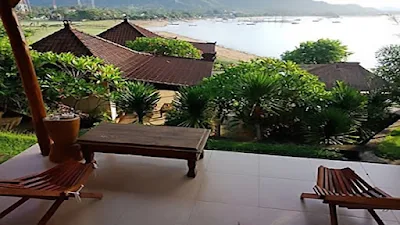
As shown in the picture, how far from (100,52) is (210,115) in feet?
10.7

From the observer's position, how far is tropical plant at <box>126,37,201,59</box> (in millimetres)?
10930

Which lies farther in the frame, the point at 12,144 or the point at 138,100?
the point at 138,100

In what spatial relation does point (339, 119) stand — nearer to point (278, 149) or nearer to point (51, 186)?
A: point (278, 149)

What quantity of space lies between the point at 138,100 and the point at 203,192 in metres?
2.62

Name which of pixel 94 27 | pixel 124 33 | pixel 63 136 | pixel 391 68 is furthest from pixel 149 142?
pixel 124 33

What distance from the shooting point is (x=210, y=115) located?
5.00 meters

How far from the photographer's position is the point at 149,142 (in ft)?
10.6

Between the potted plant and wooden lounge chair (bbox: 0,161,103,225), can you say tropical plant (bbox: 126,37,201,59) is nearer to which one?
the potted plant

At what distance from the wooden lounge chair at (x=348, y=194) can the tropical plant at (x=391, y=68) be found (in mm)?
3389

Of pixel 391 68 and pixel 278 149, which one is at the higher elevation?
pixel 391 68

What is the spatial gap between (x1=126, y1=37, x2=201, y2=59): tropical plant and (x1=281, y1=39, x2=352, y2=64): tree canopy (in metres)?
4.14

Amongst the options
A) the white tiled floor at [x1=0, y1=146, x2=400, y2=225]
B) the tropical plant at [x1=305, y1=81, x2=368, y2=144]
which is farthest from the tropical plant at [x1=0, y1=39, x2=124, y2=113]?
the tropical plant at [x1=305, y1=81, x2=368, y2=144]

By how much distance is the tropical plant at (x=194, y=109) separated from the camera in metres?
4.88

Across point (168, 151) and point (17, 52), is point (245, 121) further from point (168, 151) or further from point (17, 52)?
point (17, 52)
